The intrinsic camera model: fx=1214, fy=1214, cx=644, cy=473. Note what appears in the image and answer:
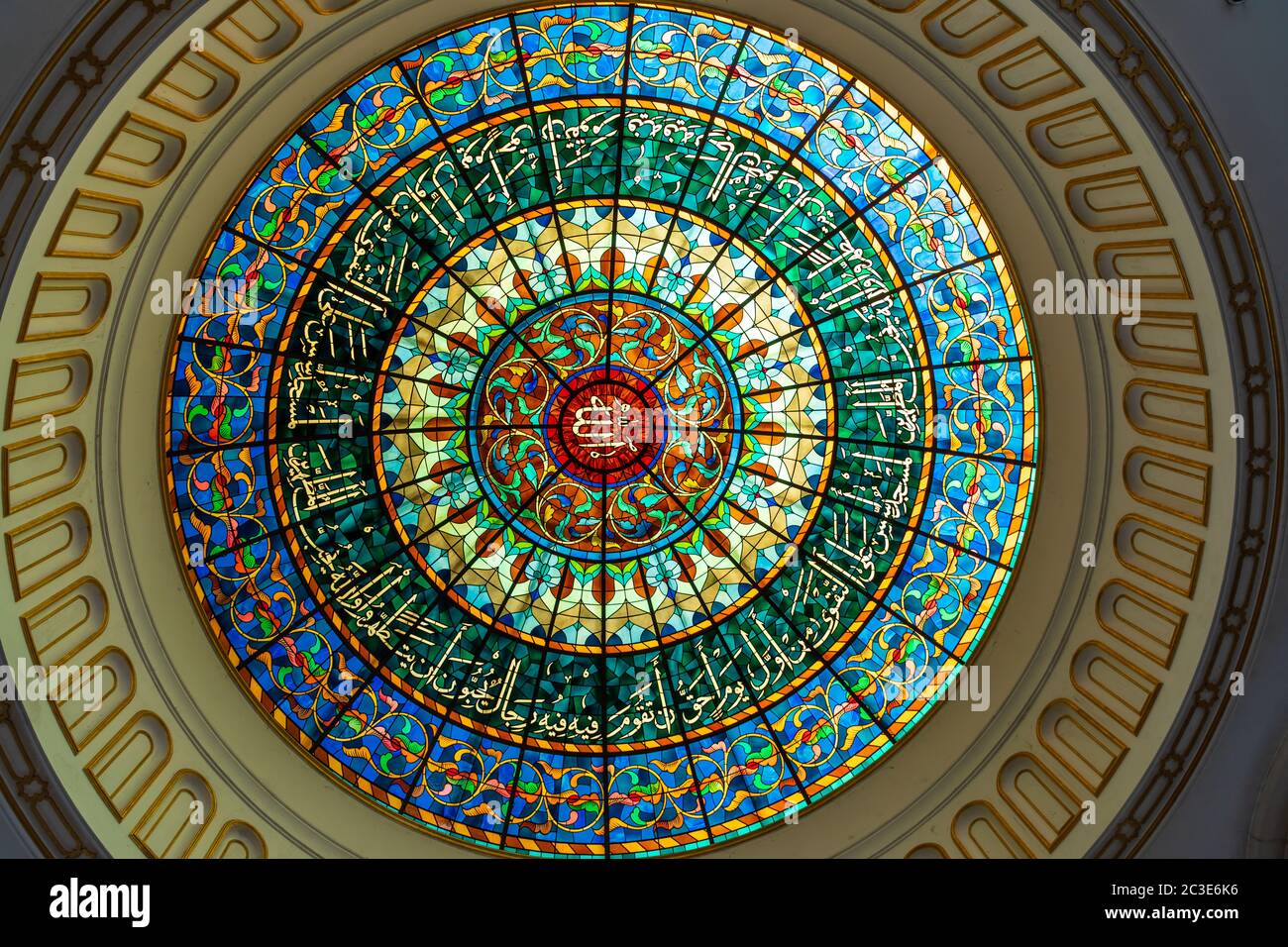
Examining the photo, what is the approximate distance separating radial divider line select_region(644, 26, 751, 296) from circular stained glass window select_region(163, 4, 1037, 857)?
0.13 ft

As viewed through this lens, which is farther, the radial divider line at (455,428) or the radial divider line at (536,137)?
the radial divider line at (455,428)

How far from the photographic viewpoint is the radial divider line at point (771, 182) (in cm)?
1500

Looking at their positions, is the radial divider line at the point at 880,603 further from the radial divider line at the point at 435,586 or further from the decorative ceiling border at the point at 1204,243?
the decorative ceiling border at the point at 1204,243

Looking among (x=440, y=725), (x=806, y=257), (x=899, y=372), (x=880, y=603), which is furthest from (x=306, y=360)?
(x=880, y=603)

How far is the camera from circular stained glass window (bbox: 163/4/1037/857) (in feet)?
51.0

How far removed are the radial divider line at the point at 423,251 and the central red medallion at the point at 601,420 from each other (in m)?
0.52

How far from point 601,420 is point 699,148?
391 centimetres

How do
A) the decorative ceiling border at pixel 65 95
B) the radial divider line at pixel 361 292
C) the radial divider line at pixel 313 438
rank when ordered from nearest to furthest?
the decorative ceiling border at pixel 65 95 < the radial divider line at pixel 361 292 < the radial divider line at pixel 313 438

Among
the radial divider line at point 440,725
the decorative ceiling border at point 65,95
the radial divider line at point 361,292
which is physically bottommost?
the radial divider line at point 440,725

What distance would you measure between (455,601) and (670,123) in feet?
23.1

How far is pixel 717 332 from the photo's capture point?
1664cm

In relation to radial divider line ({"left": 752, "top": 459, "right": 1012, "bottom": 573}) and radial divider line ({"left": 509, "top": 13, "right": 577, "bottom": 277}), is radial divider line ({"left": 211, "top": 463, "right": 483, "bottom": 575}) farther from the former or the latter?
radial divider line ({"left": 752, "top": 459, "right": 1012, "bottom": 573})

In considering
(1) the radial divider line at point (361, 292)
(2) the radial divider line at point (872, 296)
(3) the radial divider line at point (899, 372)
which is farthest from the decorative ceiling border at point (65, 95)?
(3) the radial divider line at point (899, 372)
